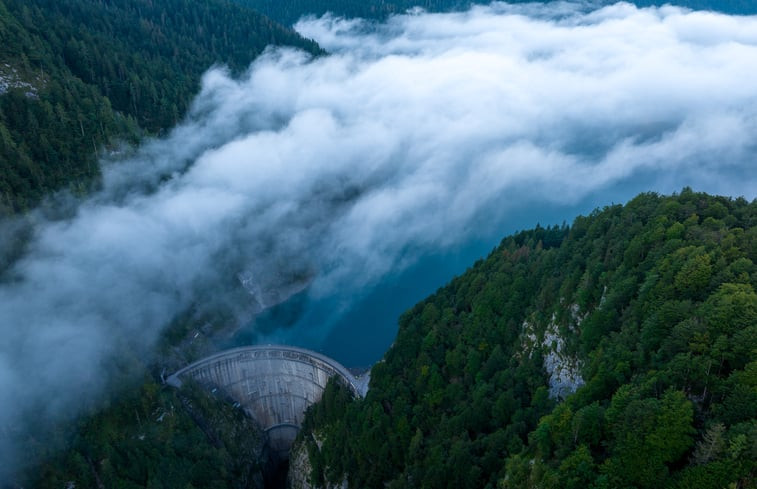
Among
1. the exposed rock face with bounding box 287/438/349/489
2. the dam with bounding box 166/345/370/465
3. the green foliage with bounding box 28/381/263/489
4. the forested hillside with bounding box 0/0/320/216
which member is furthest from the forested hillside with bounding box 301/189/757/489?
the forested hillside with bounding box 0/0/320/216

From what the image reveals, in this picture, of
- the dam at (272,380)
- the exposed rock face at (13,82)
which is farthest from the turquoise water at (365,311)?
the exposed rock face at (13,82)

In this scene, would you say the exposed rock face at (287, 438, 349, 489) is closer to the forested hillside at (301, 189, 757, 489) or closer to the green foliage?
the forested hillside at (301, 189, 757, 489)

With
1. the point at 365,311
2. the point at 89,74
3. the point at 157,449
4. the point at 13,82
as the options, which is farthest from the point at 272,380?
the point at 89,74

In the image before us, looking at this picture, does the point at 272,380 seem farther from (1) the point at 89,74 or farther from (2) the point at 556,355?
(1) the point at 89,74

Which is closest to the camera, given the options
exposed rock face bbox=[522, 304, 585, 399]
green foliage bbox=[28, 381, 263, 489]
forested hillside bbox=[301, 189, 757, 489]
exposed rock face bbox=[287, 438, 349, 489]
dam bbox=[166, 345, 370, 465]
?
forested hillside bbox=[301, 189, 757, 489]

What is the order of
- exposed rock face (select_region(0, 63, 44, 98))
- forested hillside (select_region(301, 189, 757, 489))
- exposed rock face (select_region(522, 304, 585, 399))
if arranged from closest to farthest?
forested hillside (select_region(301, 189, 757, 489))
exposed rock face (select_region(522, 304, 585, 399))
exposed rock face (select_region(0, 63, 44, 98))

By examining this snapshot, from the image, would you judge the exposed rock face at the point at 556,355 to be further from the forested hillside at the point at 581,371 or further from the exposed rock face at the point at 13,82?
the exposed rock face at the point at 13,82

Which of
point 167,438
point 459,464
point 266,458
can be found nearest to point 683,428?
point 459,464
